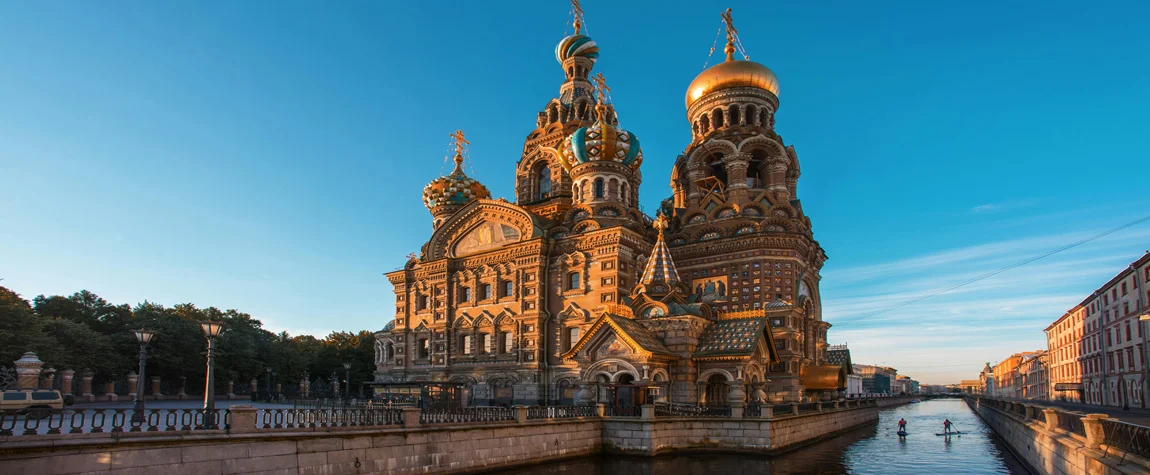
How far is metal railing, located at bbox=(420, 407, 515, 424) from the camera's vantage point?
17.6 m

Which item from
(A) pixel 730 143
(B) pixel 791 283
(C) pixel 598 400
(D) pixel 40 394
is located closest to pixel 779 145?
(A) pixel 730 143

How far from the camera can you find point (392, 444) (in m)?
15.8

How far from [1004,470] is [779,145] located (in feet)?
70.6

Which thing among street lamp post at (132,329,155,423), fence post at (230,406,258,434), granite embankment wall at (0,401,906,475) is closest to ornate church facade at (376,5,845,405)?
granite embankment wall at (0,401,906,475)

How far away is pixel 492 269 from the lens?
119 feet

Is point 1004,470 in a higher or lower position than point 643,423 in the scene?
lower

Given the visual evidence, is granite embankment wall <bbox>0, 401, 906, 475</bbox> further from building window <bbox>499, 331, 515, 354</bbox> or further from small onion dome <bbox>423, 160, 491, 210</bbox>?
small onion dome <bbox>423, 160, 491, 210</bbox>

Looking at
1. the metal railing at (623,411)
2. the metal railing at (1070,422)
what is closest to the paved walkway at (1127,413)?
the metal railing at (1070,422)

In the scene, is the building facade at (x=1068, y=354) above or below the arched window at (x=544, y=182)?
below

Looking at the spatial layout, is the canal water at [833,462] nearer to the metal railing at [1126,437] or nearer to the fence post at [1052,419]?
the fence post at [1052,419]

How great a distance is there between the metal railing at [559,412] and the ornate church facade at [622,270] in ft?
9.45

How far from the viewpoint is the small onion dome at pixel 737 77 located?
40.1 metres

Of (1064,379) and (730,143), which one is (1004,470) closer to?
(730,143)

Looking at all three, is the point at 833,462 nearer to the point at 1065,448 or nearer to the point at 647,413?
the point at 647,413
